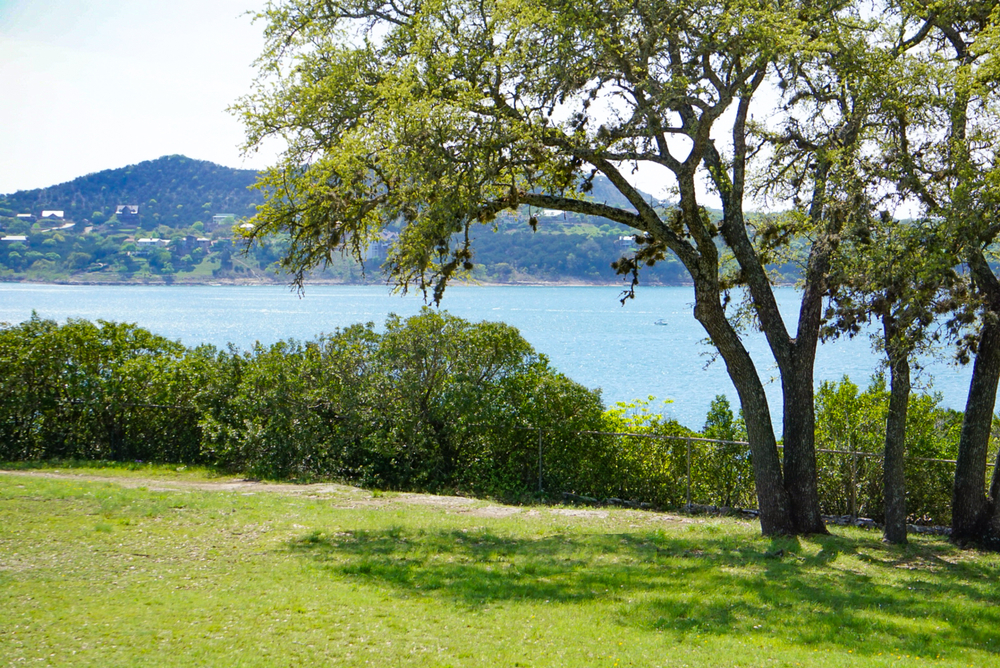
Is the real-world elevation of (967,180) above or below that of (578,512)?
above

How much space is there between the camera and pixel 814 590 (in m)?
8.90

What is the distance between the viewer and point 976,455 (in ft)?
40.8

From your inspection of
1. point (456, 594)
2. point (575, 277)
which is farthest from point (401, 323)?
point (575, 277)

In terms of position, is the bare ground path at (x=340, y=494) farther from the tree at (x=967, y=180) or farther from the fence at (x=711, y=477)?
the tree at (x=967, y=180)

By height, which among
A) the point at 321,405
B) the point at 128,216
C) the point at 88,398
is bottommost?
the point at 88,398

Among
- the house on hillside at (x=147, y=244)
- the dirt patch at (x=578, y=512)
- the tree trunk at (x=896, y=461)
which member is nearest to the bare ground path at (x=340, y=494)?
the dirt patch at (x=578, y=512)

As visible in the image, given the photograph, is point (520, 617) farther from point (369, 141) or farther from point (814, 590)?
point (369, 141)

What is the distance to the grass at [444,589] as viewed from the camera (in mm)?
6422

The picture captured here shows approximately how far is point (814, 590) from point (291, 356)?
1101cm

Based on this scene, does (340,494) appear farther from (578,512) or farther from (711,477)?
(711,477)

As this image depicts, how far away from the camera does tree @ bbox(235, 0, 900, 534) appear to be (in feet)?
35.2

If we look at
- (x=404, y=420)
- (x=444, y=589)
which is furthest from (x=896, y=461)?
(x=404, y=420)

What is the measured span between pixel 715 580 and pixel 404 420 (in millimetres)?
8237

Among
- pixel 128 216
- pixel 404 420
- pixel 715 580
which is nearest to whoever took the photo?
pixel 715 580
